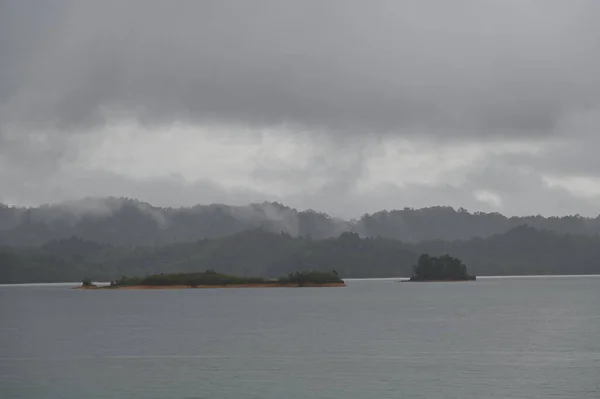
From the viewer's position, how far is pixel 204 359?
304ft

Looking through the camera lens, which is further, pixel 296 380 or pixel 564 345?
pixel 564 345

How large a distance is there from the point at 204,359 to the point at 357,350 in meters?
17.4

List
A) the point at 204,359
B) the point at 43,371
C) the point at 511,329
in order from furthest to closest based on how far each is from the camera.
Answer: the point at 511,329
the point at 204,359
the point at 43,371

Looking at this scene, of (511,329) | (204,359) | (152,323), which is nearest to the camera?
(204,359)

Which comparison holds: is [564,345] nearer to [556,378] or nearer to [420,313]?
[556,378]

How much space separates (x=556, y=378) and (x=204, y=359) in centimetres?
3473

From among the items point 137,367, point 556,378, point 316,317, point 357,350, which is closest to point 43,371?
point 137,367

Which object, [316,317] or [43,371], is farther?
[316,317]

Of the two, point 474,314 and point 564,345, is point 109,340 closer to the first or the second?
point 564,345

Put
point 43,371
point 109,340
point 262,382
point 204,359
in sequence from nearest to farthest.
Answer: point 262,382
point 43,371
point 204,359
point 109,340

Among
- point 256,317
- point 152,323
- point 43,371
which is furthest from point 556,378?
point 256,317

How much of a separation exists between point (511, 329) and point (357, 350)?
39.1 m

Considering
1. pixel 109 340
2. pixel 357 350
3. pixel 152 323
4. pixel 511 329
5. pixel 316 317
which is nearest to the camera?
pixel 357 350

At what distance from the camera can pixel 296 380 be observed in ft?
248
